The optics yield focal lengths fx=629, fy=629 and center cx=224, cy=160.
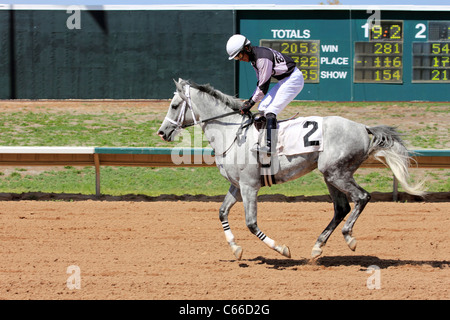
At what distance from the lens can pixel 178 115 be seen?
746cm

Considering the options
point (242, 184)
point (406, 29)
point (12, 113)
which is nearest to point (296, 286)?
point (242, 184)

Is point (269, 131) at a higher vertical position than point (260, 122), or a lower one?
lower

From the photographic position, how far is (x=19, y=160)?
12.3 meters

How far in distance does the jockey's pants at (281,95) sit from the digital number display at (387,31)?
50.0 feet

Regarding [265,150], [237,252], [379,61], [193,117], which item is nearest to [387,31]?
[379,61]

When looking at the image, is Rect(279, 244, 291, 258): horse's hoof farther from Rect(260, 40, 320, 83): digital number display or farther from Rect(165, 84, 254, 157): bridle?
Rect(260, 40, 320, 83): digital number display

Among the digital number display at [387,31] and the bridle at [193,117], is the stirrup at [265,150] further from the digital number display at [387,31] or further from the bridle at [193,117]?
the digital number display at [387,31]

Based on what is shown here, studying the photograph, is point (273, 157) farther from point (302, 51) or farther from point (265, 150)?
point (302, 51)

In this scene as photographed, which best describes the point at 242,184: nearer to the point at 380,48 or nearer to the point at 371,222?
the point at 371,222

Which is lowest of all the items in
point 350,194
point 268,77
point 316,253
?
point 316,253

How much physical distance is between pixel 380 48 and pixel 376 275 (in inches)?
643

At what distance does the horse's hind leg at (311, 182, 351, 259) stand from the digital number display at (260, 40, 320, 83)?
1427 cm

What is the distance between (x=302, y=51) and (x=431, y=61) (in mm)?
4467

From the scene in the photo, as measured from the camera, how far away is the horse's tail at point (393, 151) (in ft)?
24.2
